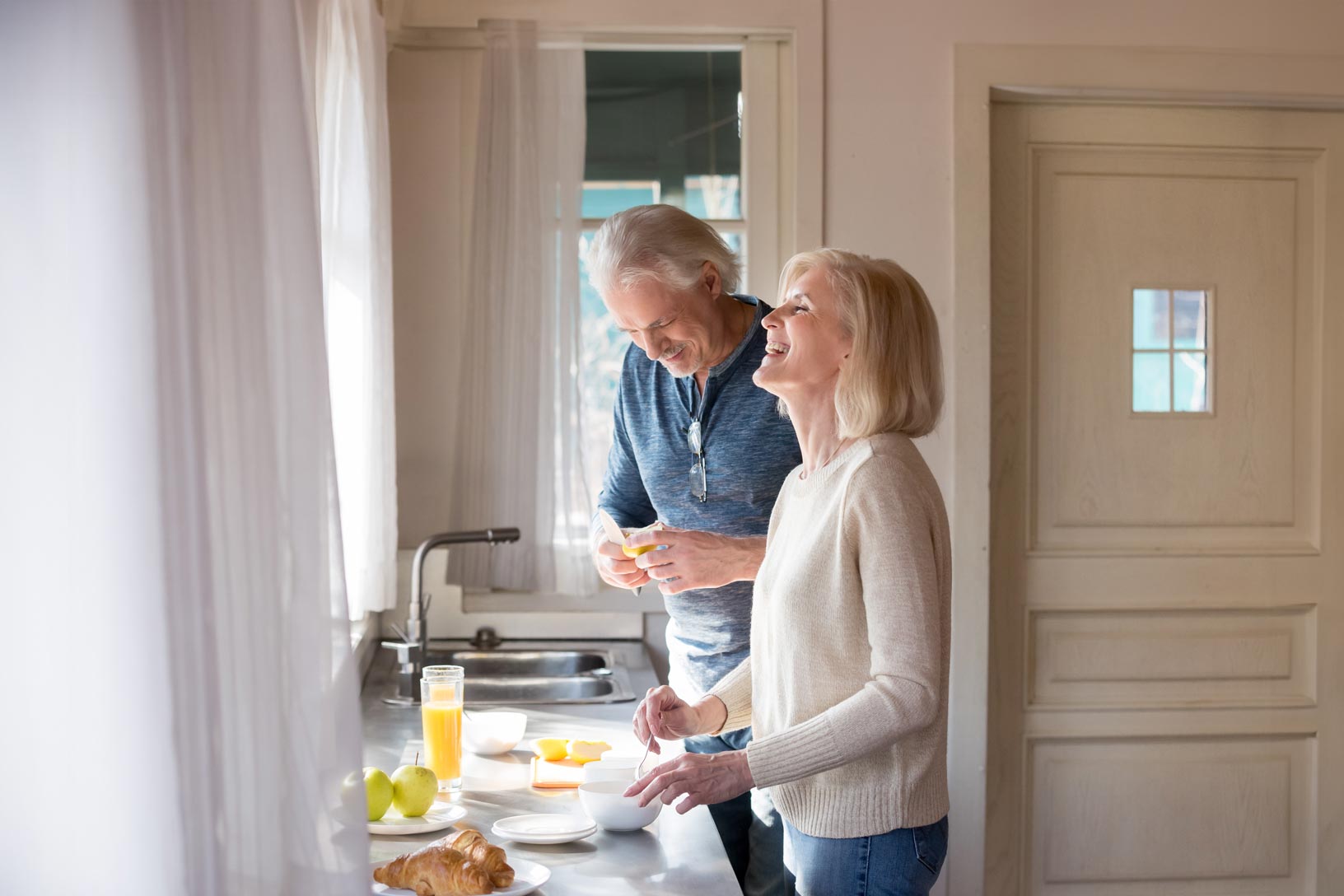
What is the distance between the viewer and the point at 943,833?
140 centimetres

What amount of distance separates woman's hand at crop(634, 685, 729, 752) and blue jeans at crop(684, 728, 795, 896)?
0.15 metres

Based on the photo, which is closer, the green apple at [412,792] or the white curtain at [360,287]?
the green apple at [412,792]

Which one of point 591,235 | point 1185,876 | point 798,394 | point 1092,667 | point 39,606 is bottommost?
point 1185,876

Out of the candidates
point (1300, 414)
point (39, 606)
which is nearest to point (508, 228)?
point (1300, 414)

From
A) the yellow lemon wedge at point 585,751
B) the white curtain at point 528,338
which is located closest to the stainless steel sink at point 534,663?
the white curtain at point 528,338

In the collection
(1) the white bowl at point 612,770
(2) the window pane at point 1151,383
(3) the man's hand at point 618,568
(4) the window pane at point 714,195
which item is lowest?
(1) the white bowl at point 612,770

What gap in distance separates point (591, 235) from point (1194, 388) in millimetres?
1528

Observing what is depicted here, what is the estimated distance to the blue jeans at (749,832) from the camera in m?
1.78

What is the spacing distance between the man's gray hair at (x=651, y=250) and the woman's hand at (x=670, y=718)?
0.62 meters

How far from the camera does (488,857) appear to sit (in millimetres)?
1252

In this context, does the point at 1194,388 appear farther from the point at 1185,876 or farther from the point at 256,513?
the point at 256,513

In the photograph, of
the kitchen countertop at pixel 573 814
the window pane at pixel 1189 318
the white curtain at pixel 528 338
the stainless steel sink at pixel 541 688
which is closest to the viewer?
the kitchen countertop at pixel 573 814

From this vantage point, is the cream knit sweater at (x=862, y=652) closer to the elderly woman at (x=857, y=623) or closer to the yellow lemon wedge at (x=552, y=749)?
the elderly woman at (x=857, y=623)

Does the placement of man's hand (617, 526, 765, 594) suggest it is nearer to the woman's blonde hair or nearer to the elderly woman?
the elderly woman
